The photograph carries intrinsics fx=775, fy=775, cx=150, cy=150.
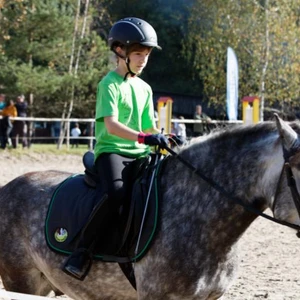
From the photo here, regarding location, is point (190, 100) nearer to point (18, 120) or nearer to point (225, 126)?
point (18, 120)

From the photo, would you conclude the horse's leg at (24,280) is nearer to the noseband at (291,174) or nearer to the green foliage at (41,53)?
the noseband at (291,174)

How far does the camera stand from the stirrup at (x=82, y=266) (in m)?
5.01

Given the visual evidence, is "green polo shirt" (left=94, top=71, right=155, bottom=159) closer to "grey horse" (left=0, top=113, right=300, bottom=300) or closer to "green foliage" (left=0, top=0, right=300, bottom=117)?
"grey horse" (left=0, top=113, right=300, bottom=300)

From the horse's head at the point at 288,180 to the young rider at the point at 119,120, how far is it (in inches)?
36.2

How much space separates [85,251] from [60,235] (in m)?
0.35

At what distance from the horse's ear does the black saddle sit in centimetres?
91

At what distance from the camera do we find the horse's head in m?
4.34

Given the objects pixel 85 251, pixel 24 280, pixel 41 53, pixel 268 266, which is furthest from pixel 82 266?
pixel 41 53

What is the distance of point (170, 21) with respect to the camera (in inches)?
1905

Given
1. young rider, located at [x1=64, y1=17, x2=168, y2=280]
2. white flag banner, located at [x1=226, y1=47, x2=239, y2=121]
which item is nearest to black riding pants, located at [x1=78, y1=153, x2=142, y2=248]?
young rider, located at [x1=64, y1=17, x2=168, y2=280]

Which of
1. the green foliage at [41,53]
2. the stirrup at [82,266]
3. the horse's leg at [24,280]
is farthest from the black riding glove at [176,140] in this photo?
the green foliage at [41,53]

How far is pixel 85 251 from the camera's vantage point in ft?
16.5

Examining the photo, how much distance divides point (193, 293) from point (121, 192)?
78 centimetres

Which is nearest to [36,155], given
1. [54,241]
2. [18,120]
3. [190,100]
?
[18,120]
